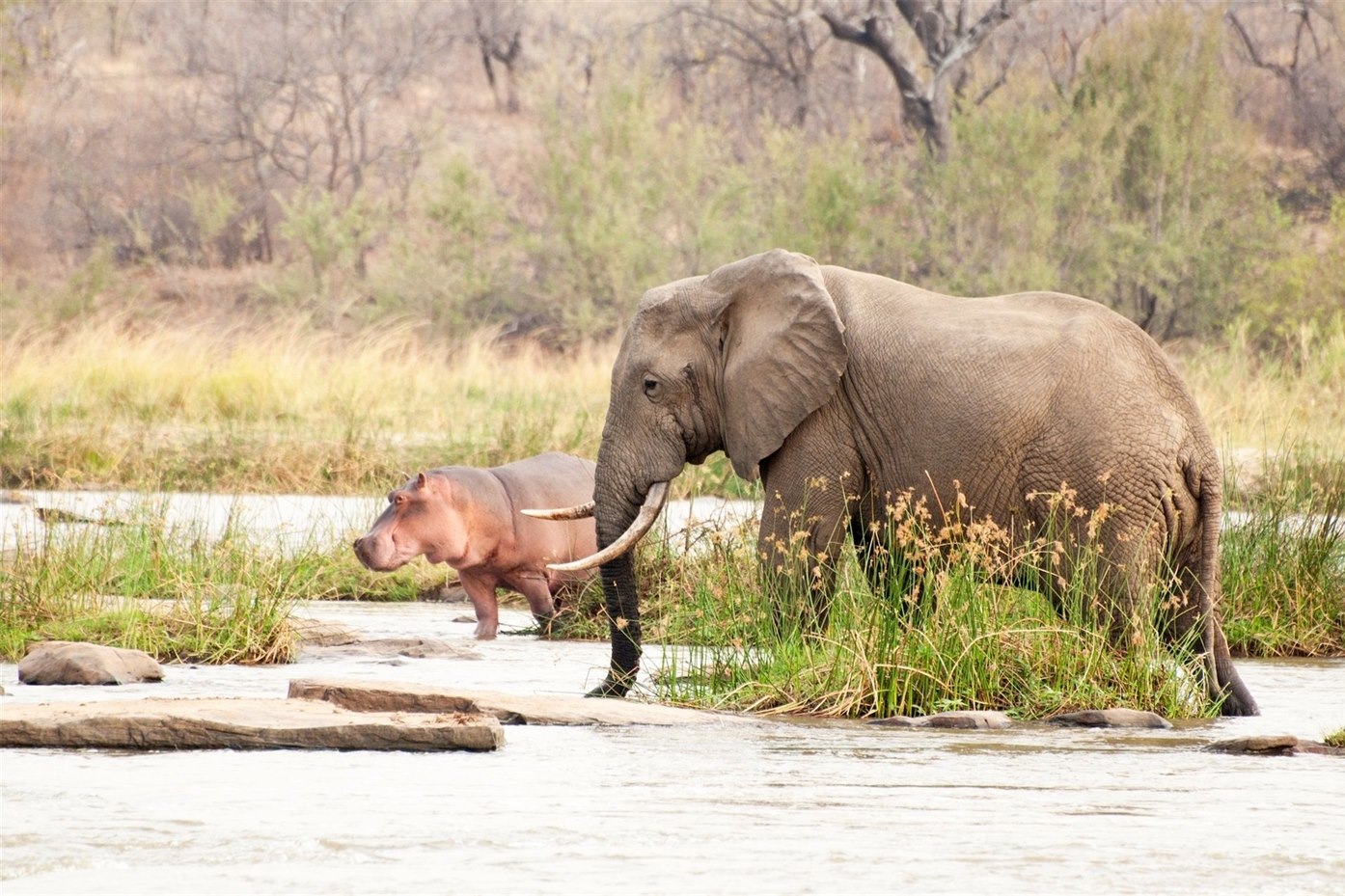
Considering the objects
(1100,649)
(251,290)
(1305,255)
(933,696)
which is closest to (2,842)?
(933,696)

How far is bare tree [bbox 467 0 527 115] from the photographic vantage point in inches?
1597

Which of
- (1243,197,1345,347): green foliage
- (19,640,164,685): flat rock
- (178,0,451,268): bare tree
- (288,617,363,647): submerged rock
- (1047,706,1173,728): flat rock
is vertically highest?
(178,0,451,268): bare tree

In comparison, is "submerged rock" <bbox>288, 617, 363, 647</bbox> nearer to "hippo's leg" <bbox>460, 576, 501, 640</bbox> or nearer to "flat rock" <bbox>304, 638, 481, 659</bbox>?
"flat rock" <bbox>304, 638, 481, 659</bbox>

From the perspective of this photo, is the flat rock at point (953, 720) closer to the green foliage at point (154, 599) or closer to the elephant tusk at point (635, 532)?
the elephant tusk at point (635, 532)

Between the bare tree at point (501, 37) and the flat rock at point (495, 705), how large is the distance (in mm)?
35178

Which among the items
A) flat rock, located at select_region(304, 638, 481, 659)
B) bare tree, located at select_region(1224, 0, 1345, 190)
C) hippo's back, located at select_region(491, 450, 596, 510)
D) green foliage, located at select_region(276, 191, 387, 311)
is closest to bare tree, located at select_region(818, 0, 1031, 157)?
bare tree, located at select_region(1224, 0, 1345, 190)

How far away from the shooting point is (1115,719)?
6020 millimetres

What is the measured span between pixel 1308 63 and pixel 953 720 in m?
32.7

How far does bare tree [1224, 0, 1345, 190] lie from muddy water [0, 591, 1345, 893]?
28.0 metres

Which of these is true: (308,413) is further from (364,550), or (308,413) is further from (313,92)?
(313,92)

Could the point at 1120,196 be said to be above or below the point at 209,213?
Answer: above

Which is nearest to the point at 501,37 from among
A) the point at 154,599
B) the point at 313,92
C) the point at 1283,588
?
the point at 313,92

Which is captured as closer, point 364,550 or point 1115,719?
point 1115,719

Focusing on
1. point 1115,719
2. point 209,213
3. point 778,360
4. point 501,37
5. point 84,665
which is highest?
point 501,37
